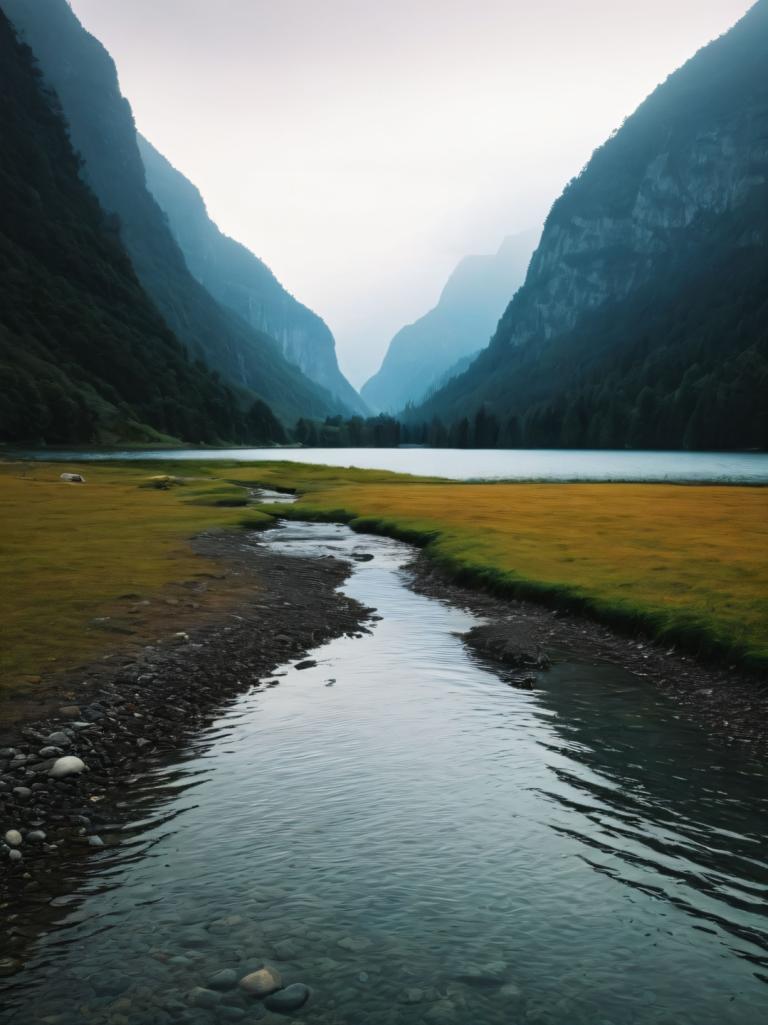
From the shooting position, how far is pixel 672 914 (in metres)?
9.98

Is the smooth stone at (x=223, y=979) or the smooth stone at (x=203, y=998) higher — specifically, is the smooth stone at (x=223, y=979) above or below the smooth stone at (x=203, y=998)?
above

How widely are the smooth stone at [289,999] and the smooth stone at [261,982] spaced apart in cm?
10

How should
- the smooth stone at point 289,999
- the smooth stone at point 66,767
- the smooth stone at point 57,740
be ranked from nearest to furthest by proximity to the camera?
the smooth stone at point 289,999 → the smooth stone at point 66,767 → the smooth stone at point 57,740

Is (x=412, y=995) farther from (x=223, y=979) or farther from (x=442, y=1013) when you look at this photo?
(x=223, y=979)

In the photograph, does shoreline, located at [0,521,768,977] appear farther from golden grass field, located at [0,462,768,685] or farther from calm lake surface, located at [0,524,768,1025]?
golden grass field, located at [0,462,768,685]

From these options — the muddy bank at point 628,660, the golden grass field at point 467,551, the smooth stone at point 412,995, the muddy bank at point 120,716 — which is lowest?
the muddy bank at point 120,716

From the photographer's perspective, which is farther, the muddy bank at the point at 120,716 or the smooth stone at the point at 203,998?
the muddy bank at the point at 120,716

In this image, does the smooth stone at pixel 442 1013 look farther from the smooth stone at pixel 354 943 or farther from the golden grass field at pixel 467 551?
the golden grass field at pixel 467 551

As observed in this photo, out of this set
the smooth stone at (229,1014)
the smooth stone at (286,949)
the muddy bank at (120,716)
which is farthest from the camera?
the muddy bank at (120,716)

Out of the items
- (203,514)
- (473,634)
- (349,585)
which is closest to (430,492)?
(203,514)

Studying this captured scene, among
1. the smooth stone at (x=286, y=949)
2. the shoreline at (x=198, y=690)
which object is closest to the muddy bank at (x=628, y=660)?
the shoreline at (x=198, y=690)

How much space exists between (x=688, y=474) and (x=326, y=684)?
13802cm

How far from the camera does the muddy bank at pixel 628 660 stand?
18.3 meters

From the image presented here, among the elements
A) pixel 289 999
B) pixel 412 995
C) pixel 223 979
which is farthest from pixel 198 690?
pixel 412 995
